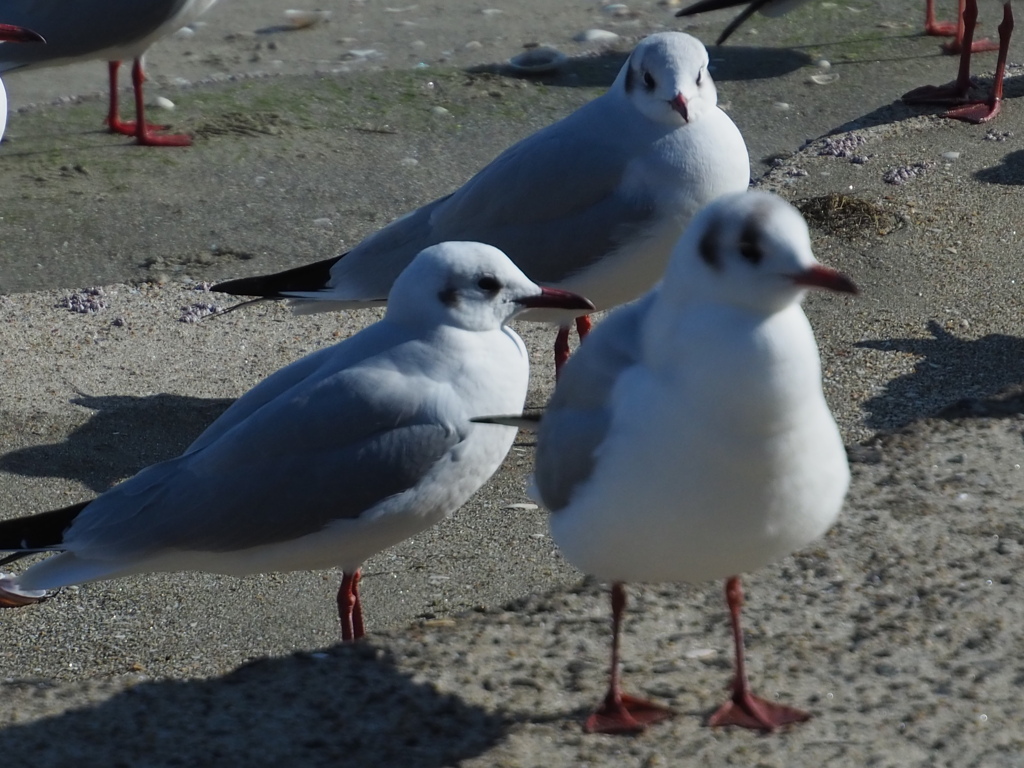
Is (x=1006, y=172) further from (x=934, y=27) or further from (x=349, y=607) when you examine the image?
(x=349, y=607)

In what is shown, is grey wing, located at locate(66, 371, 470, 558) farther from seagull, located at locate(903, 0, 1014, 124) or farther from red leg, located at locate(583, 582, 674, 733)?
seagull, located at locate(903, 0, 1014, 124)

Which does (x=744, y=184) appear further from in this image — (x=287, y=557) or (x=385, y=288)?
(x=287, y=557)

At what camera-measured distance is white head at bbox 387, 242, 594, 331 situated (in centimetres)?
319

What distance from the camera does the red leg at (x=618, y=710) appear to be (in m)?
2.67

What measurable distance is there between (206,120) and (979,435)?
426 cm

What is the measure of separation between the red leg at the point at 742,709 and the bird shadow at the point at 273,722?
403 millimetres

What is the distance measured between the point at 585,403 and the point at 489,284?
734 millimetres

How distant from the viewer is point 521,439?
4473 millimetres

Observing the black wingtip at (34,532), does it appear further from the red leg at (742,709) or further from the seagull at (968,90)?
the seagull at (968,90)

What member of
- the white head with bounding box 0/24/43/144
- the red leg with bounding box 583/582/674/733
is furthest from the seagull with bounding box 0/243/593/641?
the white head with bounding box 0/24/43/144

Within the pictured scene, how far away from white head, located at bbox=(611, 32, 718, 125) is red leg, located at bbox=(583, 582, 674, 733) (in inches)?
71.8

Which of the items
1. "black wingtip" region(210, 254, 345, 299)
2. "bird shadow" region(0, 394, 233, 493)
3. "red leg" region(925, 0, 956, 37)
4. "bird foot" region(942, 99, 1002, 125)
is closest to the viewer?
"bird shadow" region(0, 394, 233, 493)

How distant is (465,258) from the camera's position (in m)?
3.21

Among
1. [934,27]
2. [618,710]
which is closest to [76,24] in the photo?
[934,27]
